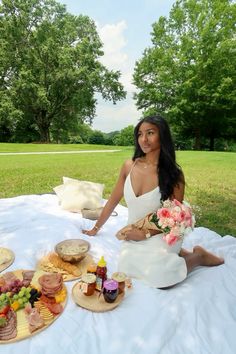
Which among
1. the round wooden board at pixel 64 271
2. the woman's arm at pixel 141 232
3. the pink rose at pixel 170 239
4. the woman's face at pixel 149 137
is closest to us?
the pink rose at pixel 170 239

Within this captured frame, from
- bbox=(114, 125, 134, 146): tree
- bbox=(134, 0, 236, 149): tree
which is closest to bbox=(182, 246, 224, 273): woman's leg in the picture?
bbox=(134, 0, 236, 149): tree

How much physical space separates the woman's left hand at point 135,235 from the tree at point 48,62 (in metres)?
23.2

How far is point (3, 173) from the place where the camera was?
25.1 ft

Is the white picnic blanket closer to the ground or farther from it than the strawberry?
closer to the ground

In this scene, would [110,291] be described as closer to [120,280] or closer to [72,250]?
[120,280]

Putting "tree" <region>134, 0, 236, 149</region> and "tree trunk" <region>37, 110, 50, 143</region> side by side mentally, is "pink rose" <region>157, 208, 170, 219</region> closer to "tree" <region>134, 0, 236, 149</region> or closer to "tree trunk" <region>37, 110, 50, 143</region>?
"tree" <region>134, 0, 236, 149</region>

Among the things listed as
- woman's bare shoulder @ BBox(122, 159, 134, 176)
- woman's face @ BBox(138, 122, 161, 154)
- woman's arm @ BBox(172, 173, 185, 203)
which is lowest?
woman's arm @ BBox(172, 173, 185, 203)

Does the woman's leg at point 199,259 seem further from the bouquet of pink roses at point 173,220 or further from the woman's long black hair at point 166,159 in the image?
the woman's long black hair at point 166,159

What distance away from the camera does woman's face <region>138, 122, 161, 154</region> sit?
2.65 meters

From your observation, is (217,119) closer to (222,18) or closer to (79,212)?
(222,18)

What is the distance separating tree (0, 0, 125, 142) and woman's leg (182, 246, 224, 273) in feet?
76.8

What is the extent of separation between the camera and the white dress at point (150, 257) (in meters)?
2.28

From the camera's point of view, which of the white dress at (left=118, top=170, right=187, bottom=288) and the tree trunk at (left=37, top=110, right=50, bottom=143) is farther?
the tree trunk at (left=37, top=110, right=50, bottom=143)

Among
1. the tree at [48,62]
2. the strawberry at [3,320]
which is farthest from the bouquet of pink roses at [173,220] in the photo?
the tree at [48,62]
